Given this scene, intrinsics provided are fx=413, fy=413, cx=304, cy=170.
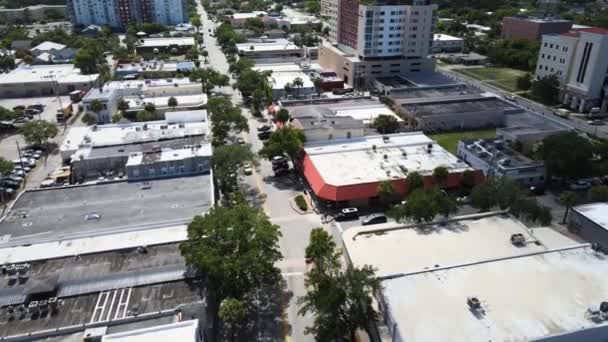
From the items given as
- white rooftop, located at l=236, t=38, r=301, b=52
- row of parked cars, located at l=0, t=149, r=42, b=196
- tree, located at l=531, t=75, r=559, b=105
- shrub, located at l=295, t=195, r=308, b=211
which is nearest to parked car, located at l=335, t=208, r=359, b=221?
shrub, located at l=295, t=195, r=308, b=211

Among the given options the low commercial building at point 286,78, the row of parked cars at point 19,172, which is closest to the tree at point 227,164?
the row of parked cars at point 19,172

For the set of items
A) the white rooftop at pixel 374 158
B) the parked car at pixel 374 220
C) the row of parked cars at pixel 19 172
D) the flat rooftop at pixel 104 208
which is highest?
the white rooftop at pixel 374 158

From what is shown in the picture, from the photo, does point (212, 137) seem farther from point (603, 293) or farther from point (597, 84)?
point (597, 84)

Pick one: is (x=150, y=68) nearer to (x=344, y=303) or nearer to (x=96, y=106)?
(x=96, y=106)

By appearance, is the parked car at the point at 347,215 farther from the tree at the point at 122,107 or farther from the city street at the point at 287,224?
the tree at the point at 122,107

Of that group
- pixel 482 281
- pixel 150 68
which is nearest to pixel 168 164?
pixel 482 281
